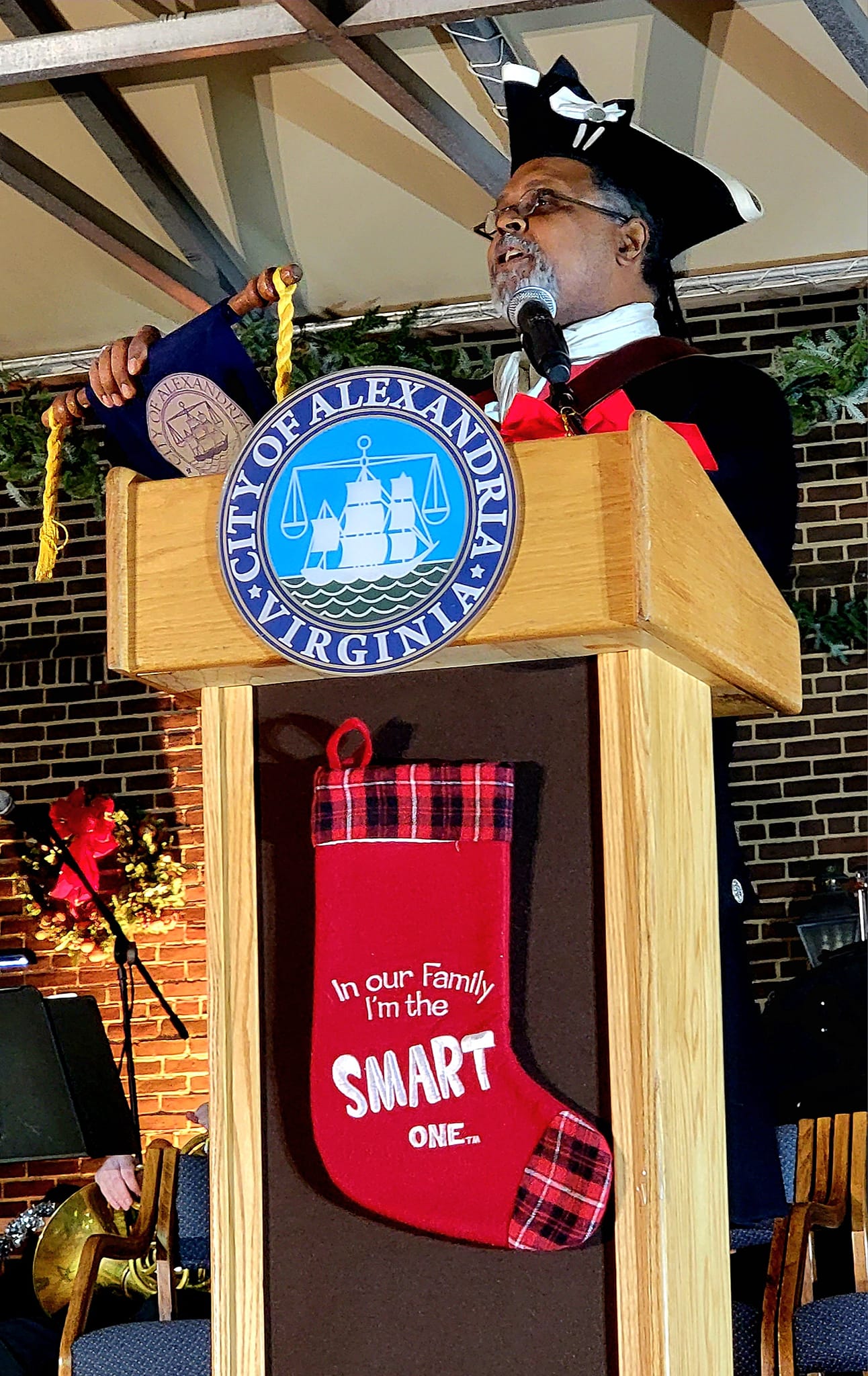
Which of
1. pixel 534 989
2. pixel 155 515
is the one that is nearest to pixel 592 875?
pixel 534 989

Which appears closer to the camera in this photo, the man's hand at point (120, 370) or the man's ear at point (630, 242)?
the man's hand at point (120, 370)

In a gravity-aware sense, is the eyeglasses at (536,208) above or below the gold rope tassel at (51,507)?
above

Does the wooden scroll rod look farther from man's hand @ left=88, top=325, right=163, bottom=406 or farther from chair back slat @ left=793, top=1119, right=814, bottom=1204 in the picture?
chair back slat @ left=793, top=1119, right=814, bottom=1204

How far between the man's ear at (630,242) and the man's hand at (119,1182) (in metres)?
3.11

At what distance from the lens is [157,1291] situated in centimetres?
423

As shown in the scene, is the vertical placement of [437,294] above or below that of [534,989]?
above

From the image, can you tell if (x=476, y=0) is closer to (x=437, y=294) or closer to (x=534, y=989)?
(x=437, y=294)

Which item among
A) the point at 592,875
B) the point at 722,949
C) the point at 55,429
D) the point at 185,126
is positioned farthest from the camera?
the point at 185,126

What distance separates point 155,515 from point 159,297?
15.5 feet

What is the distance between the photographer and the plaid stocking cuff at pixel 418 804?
1.20 metres

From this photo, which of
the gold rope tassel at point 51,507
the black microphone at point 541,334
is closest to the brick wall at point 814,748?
the black microphone at point 541,334

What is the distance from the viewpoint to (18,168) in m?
4.75

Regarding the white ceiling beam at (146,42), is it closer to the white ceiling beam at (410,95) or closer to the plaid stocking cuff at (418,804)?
the white ceiling beam at (410,95)

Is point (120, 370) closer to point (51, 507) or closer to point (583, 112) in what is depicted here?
point (51, 507)
